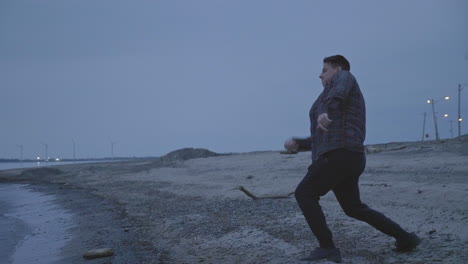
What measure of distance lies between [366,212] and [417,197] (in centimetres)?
453

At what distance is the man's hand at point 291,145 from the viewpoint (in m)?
3.95

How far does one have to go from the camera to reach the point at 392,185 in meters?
9.75

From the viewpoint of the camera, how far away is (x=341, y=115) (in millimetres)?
3766

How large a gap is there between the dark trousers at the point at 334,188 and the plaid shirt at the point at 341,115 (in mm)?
85

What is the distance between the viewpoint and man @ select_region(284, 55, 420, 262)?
3723mm

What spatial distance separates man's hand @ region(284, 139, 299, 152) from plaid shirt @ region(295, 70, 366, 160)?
0.58 feet

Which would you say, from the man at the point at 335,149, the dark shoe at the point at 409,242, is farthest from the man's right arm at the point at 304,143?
the dark shoe at the point at 409,242

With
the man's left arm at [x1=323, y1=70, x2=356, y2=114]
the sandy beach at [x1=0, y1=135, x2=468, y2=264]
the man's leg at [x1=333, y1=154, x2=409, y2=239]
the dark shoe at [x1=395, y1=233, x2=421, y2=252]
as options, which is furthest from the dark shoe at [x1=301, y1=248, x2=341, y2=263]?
the man's left arm at [x1=323, y1=70, x2=356, y2=114]

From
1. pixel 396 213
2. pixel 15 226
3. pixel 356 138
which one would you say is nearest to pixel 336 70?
pixel 356 138

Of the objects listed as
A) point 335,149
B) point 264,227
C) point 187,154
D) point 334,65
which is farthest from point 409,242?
point 187,154

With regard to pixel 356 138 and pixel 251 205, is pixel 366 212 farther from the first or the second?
pixel 251 205

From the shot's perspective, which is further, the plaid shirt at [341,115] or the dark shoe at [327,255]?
the dark shoe at [327,255]

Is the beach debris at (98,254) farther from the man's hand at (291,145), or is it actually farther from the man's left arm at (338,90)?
the man's left arm at (338,90)

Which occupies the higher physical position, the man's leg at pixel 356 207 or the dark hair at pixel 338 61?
the dark hair at pixel 338 61
